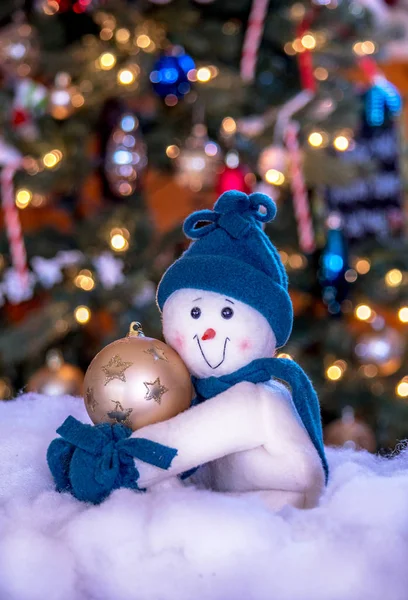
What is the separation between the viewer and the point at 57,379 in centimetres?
169

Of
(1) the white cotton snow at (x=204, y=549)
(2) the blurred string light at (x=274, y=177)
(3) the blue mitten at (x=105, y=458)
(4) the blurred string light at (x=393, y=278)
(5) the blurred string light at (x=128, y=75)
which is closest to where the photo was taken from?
(1) the white cotton snow at (x=204, y=549)

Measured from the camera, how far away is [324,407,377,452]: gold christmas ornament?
1.76 meters

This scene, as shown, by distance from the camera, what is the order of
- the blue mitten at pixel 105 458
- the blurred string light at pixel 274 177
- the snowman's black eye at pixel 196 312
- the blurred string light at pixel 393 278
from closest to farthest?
the blue mitten at pixel 105 458 → the snowman's black eye at pixel 196 312 → the blurred string light at pixel 274 177 → the blurred string light at pixel 393 278

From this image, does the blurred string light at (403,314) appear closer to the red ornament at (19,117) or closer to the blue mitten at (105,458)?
the red ornament at (19,117)

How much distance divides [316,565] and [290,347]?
1.15m

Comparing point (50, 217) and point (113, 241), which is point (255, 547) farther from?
point (50, 217)

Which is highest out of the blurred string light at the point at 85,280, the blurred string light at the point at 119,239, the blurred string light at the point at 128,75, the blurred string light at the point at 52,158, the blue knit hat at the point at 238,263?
the blue knit hat at the point at 238,263

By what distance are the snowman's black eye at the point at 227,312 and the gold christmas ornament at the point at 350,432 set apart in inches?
41.7

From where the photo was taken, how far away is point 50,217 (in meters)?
2.71

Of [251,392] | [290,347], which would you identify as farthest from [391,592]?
[290,347]

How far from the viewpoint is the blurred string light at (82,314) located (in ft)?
5.44

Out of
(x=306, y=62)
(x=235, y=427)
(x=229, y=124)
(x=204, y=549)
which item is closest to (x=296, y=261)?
(x=229, y=124)

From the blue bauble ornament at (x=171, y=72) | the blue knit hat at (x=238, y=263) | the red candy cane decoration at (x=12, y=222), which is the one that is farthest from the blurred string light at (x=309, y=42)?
the blue knit hat at (x=238, y=263)

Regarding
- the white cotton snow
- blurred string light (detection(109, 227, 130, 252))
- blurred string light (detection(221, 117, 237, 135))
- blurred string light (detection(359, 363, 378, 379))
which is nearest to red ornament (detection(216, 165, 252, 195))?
blurred string light (detection(221, 117, 237, 135))
